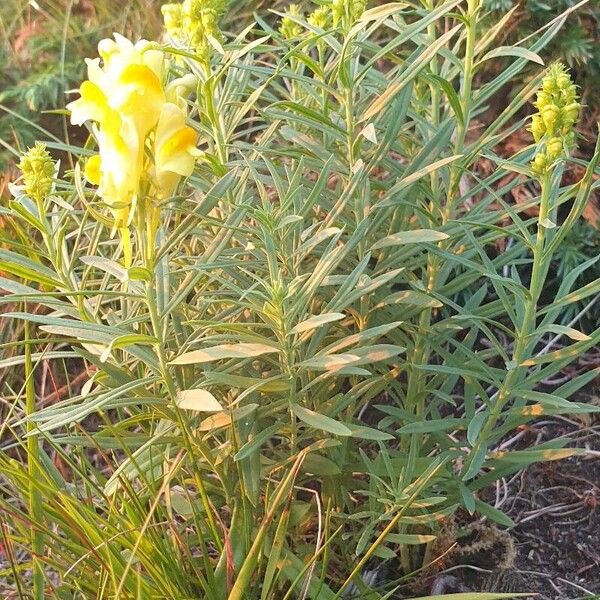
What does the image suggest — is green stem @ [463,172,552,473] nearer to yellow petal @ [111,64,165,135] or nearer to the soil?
the soil

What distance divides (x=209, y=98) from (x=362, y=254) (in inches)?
15.8

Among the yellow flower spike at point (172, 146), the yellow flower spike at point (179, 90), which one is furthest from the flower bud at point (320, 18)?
the yellow flower spike at point (172, 146)

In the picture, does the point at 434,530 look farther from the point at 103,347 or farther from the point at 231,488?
the point at 103,347

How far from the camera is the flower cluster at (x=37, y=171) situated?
1.34m

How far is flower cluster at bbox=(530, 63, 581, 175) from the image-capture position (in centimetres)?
128

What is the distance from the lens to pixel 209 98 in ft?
4.51

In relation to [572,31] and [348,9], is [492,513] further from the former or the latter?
[572,31]

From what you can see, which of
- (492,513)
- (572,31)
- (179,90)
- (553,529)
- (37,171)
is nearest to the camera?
(179,90)

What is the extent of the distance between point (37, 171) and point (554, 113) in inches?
32.3

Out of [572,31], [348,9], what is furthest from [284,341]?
[572,31]

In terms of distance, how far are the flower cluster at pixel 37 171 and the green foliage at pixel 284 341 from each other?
0.15ft

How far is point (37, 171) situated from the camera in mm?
1350

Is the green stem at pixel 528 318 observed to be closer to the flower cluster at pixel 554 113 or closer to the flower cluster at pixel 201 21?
the flower cluster at pixel 554 113

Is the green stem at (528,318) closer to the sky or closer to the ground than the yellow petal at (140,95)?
closer to the ground
